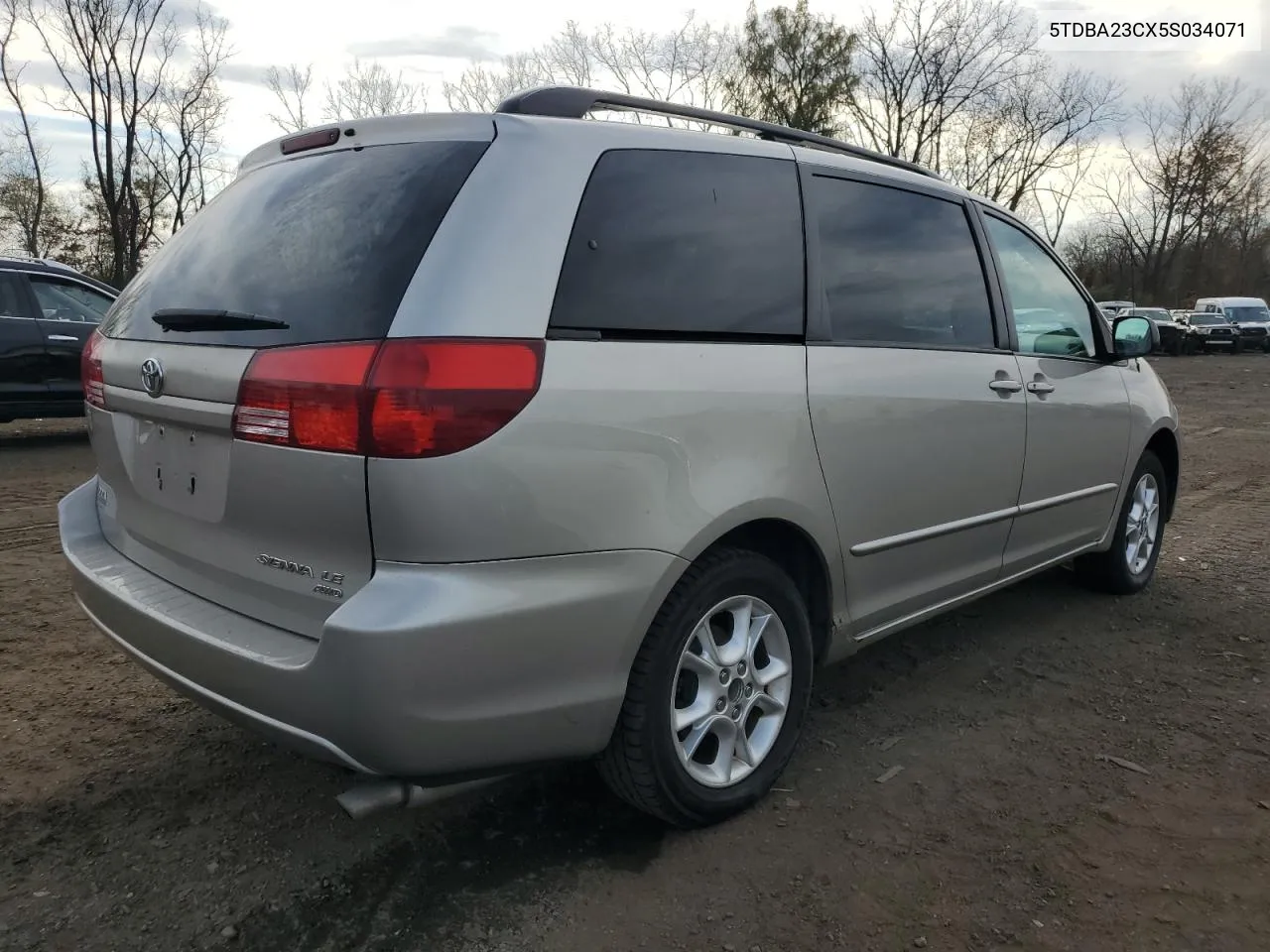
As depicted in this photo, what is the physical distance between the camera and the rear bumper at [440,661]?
185 centimetres

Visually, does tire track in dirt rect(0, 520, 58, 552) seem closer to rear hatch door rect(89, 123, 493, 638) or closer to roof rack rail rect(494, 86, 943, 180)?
rear hatch door rect(89, 123, 493, 638)

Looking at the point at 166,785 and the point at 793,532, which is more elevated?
the point at 793,532

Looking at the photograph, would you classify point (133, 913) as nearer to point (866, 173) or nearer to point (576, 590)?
point (576, 590)

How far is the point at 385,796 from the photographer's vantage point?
1.99m

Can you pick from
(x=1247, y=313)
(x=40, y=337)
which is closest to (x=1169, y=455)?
(x=40, y=337)

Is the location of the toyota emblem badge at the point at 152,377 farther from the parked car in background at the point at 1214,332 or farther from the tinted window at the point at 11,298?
the parked car in background at the point at 1214,332

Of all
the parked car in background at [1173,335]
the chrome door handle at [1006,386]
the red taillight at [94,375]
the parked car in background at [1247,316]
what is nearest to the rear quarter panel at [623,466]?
the chrome door handle at [1006,386]

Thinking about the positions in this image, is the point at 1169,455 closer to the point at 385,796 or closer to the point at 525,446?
the point at 525,446

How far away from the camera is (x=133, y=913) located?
2.14m

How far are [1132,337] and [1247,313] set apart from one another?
3536 centimetres

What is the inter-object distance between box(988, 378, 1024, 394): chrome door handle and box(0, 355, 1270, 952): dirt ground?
42.7 inches

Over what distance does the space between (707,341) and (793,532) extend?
1.96ft

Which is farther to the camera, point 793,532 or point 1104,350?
point 1104,350

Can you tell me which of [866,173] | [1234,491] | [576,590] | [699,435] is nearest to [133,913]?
[576,590]
